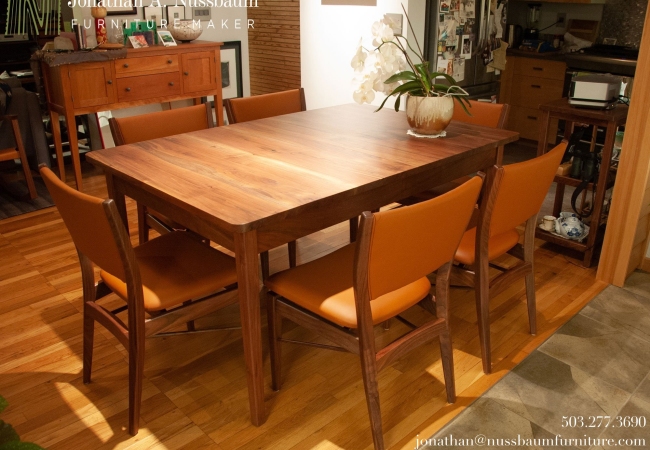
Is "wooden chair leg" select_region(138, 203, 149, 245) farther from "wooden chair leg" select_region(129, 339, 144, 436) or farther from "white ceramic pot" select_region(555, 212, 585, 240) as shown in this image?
"white ceramic pot" select_region(555, 212, 585, 240)

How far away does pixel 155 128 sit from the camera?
8.77ft

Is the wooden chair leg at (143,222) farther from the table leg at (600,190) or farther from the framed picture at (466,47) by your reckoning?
the framed picture at (466,47)

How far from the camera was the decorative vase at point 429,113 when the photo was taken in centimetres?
231

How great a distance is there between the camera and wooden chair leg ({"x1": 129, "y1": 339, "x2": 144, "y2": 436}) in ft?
6.12

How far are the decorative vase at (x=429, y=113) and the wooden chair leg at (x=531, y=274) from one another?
0.51 m

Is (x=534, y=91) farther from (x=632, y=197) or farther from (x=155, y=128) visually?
(x=155, y=128)

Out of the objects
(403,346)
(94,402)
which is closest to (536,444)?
(403,346)

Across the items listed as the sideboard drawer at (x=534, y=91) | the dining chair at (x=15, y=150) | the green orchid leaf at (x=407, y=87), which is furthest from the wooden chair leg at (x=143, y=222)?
the sideboard drawer at (x=534, y=91)

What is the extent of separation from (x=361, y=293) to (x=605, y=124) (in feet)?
6.05

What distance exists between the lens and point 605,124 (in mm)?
2840

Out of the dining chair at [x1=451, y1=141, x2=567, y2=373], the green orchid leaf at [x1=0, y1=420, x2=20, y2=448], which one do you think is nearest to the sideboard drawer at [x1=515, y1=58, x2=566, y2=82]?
the dining chair at [x1=451, y1=141, x2=567, y2=373]

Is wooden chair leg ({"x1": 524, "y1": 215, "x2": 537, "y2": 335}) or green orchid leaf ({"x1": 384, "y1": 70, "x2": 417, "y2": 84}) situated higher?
green orchid leaf ({"x1": 384, "y1": 70, "x2": 417, "y2": 84})

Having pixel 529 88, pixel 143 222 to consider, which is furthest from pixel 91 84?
pixel 529 88

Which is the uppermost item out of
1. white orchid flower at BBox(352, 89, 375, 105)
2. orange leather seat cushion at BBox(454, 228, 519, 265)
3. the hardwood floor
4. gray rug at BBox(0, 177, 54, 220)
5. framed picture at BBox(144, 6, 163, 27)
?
framed picture at BBox(144, 6, 163, 27)
